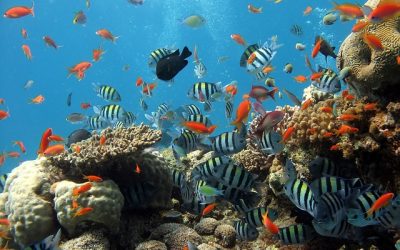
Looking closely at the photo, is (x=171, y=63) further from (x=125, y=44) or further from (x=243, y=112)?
(x=125, y=44)

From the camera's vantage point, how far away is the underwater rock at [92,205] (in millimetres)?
5199

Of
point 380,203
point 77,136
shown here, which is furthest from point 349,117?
point 77,136

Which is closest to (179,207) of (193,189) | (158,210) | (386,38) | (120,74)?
(158,210)

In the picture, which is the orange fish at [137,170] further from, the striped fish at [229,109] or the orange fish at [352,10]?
the orange fish at [352,10]

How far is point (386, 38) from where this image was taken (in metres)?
4.81

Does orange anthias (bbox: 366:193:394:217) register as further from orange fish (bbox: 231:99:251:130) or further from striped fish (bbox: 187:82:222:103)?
striped fish (bbox: 187:82:222:103)

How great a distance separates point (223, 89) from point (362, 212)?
13.4 ft

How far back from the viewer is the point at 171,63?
19.0ft

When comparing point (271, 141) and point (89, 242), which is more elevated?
point (271, 141)

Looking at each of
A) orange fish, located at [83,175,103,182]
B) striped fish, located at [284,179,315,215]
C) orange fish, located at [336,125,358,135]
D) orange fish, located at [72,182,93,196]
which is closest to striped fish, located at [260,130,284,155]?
orange fish, located at [336,125,358,135]

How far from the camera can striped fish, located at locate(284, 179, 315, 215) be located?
368 centimetres

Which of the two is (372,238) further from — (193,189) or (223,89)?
(223,89)

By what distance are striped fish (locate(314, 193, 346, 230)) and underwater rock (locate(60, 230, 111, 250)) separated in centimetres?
302

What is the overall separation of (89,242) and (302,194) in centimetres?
313
